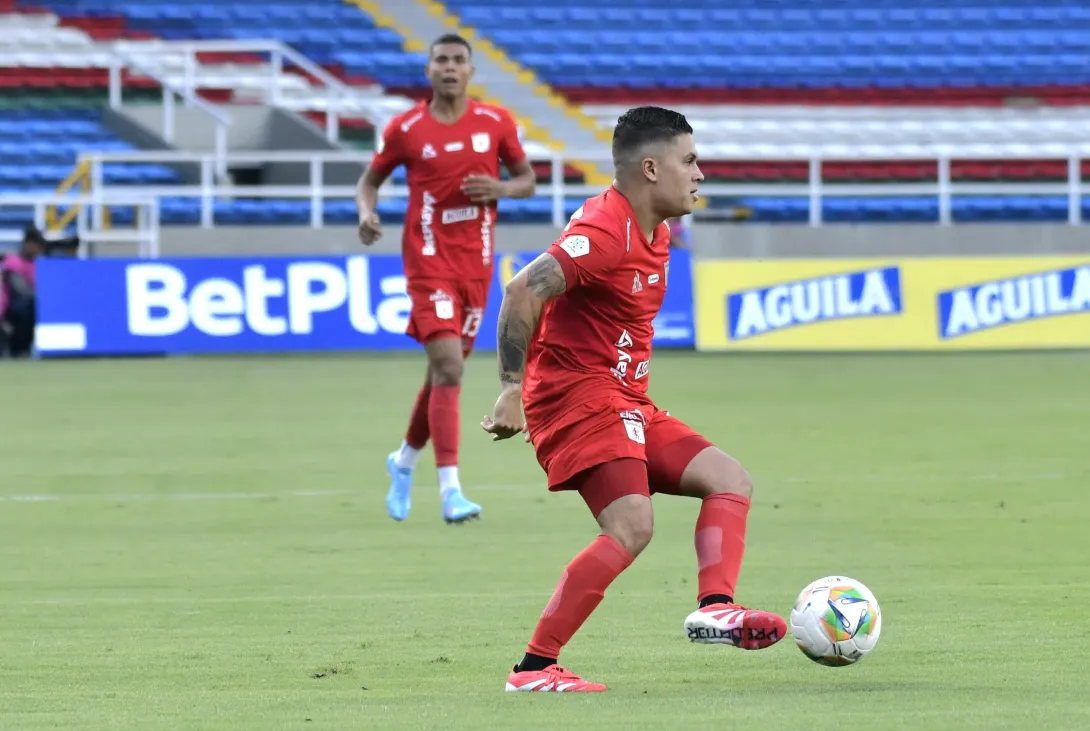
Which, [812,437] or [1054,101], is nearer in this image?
[812,437]

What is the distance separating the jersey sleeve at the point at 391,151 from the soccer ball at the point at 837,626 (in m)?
5.03

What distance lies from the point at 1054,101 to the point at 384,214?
10351 millimetres

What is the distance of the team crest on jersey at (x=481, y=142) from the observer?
992 centimetres

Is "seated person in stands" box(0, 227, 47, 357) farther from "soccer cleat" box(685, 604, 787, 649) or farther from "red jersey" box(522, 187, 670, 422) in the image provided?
"soccer cleat" box(685, 604, 787, 649)

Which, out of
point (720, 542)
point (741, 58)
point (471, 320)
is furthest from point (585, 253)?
point (741, 58)

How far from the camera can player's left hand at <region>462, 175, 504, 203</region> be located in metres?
9.64

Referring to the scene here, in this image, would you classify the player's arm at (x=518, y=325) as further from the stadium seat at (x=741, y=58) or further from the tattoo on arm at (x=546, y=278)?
the stadium seat at (x=741, y=58)

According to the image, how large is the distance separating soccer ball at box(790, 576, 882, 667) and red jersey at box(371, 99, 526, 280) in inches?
184

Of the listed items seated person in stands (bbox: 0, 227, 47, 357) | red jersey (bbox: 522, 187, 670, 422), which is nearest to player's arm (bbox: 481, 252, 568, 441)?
red jersey (bbox: 522, 187, 670, 422)

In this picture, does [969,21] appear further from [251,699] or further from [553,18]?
[251,699]

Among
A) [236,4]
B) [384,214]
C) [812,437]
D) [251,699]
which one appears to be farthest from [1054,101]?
[251,699]

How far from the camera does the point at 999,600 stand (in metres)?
6.71

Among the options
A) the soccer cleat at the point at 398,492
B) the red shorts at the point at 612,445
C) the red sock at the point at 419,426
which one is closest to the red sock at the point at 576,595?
the red shorts at the point at 612,445

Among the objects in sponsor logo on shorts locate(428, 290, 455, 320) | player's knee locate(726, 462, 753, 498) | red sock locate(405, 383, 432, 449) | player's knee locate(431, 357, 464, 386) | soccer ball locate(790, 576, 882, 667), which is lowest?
soccer ball locate(790, 576, 882, 667)
